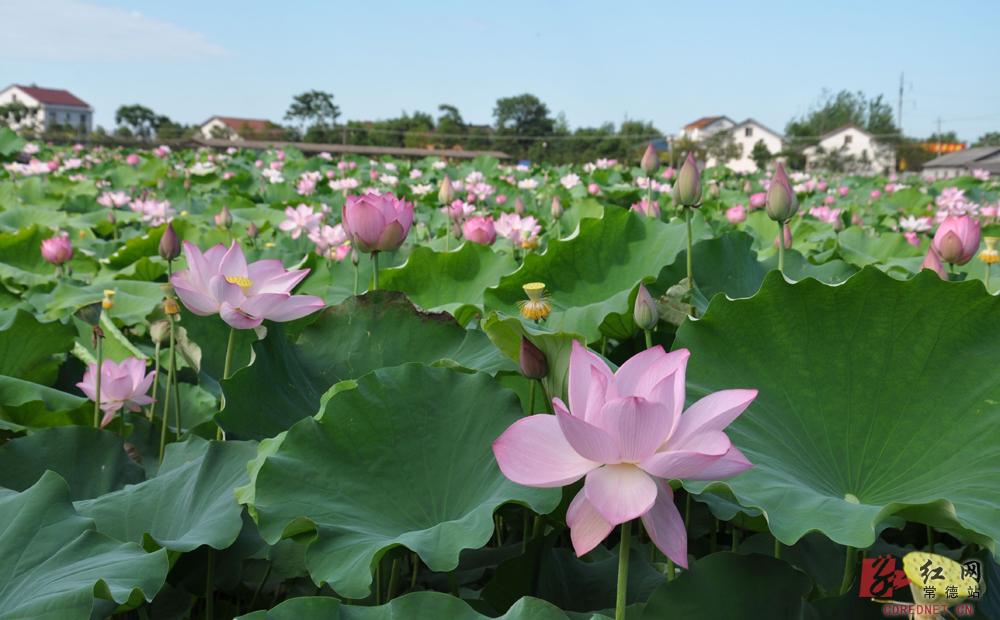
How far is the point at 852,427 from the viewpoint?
89 centimetres

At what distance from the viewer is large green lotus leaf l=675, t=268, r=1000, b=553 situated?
83 centimetres

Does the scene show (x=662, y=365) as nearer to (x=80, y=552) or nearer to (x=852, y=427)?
Result: (x=852, y=427)

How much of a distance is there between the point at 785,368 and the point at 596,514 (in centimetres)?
44

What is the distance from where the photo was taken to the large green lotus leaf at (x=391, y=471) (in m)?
A: 0.77

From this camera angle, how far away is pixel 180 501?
960 millimetres

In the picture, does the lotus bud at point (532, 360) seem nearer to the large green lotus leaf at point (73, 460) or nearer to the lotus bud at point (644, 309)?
the lotus bud at point (644, 309)

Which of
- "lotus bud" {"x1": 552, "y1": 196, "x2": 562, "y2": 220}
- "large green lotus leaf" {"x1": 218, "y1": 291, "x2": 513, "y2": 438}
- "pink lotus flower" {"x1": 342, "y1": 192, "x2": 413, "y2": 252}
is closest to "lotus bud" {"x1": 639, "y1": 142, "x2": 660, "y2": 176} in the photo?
"lotus bud" {"x1": 552, "y1": 196, "x2": 562, "y2": 220}

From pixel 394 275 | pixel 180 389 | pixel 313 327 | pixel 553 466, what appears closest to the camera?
pixel 553 466

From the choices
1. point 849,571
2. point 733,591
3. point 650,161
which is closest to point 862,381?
point 849,571

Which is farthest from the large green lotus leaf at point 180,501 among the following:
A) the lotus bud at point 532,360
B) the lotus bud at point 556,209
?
the lotus bud at point 556,209

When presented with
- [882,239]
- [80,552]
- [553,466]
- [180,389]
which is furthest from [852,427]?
[882,239]

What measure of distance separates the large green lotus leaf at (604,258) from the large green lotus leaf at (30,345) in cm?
89

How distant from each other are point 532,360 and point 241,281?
452 mm

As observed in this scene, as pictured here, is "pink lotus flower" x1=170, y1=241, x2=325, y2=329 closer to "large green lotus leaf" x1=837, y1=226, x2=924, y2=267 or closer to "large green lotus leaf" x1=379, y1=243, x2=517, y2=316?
"large green lotus leaf" x1=379, y1=243, x2=517, y2=316
